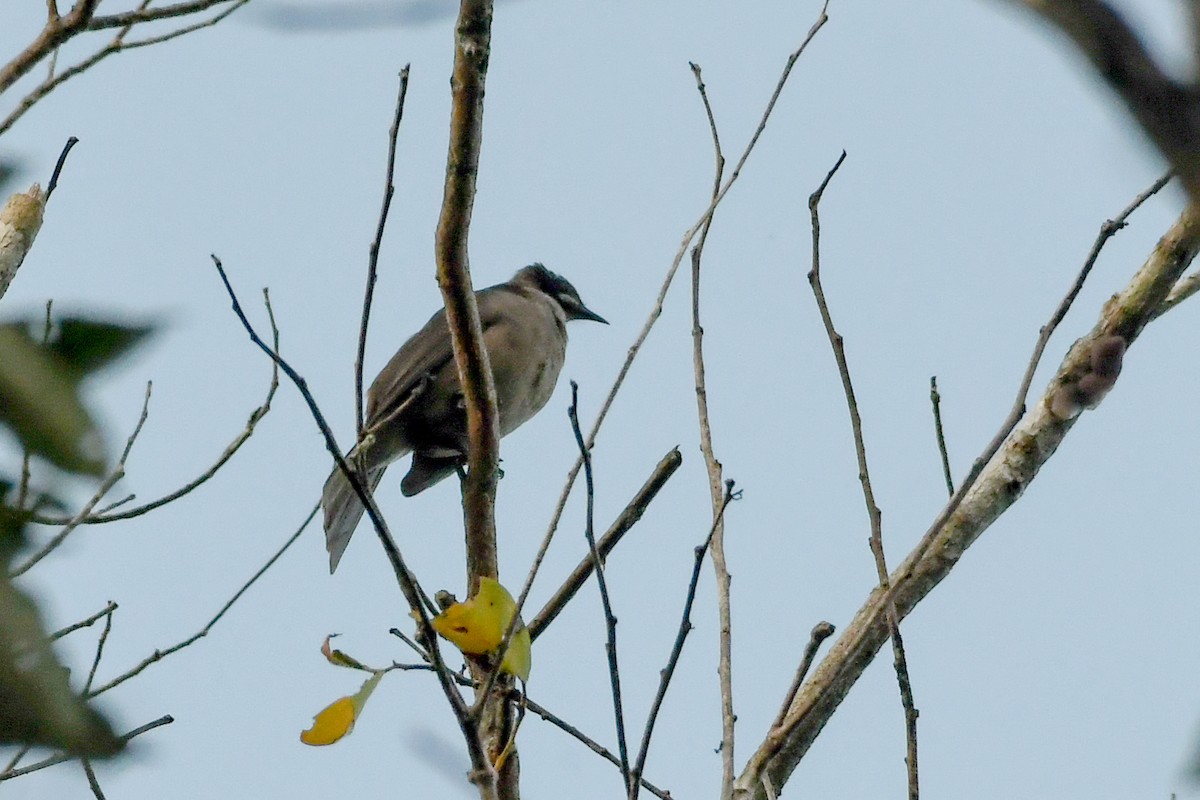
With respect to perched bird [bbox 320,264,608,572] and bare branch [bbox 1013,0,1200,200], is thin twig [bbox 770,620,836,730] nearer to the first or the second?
bare branch [bbox 1013,0,1200,200]

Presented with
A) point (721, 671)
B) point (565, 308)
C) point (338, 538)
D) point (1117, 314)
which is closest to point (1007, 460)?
point (1117, 314)

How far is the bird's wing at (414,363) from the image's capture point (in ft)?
21.6

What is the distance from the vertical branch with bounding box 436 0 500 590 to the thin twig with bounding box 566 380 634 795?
1.15 meters

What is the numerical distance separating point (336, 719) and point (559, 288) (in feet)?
21.1

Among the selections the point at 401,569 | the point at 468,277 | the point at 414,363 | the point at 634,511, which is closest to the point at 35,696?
the point at 401,569

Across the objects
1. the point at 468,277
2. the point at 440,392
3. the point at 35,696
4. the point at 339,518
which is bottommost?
the point at 35,696

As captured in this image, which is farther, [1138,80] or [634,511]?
[634,511]

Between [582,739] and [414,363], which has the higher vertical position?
[414,363]

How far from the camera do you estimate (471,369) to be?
12.6 feet

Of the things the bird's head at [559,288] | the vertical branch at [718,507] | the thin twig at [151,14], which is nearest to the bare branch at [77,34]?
the thin twig at [151,14]

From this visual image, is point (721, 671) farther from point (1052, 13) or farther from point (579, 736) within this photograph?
point (1052, 13)

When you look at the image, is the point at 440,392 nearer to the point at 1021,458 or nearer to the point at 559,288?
the point at 559,288

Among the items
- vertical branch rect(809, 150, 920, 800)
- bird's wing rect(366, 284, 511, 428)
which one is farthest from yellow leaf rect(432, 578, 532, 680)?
bird's wing rect(366, 284, 511, 428)

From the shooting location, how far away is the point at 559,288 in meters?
8.90
